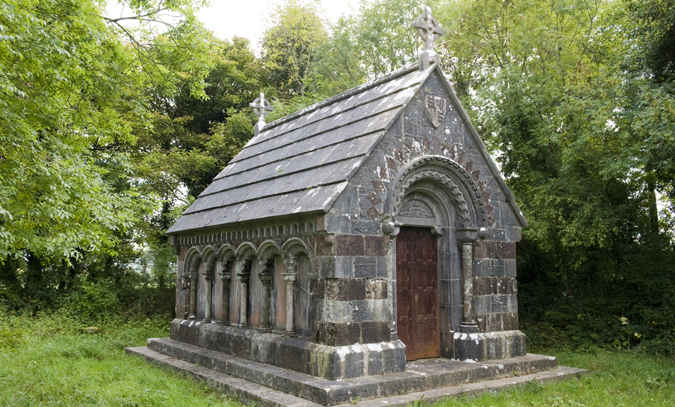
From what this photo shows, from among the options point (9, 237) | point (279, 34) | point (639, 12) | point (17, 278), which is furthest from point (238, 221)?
point (279, 34)

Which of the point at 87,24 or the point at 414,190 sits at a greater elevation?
the point at 87,24

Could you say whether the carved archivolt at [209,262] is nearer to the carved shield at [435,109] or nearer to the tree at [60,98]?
the tree at [60,98]

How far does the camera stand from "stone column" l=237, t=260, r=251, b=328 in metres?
9.15

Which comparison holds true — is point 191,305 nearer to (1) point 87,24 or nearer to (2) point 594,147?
(1) point 87,24

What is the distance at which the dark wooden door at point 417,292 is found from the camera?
829 cm

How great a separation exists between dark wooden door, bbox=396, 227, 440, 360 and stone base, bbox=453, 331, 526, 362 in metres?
0.43

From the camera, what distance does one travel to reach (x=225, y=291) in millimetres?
9766

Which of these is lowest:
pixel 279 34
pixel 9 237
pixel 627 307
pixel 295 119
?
pixel 627 307

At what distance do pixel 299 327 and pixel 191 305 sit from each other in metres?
3.81

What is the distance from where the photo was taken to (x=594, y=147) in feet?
37.5

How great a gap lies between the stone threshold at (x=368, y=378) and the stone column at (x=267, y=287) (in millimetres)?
649

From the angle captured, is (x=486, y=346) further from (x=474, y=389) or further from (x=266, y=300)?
(x=266, y=300)

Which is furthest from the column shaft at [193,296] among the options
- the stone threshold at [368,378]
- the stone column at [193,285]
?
the stone threshold at [368,378]

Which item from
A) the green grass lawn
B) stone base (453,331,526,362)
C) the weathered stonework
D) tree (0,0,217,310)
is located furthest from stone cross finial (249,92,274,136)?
stone base (453,331,526,362)
